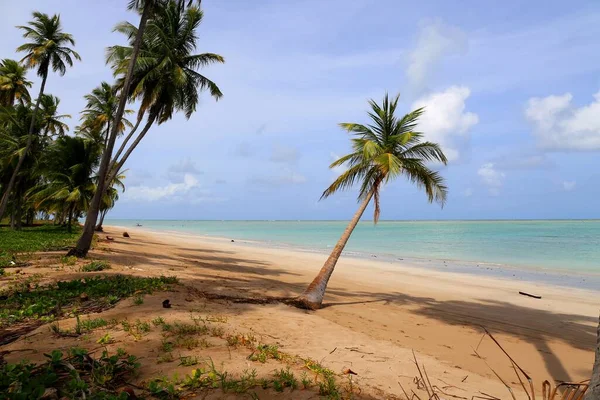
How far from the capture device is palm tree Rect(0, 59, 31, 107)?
1076 inches

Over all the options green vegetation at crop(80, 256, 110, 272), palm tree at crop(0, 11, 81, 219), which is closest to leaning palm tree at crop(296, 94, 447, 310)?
green vegetation at crop(80, 256, 110, 272)

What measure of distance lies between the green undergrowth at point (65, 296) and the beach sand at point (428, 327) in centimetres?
166

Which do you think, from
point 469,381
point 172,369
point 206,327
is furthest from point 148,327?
point 469,381

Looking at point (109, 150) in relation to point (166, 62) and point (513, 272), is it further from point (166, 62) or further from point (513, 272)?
point (513, 272)

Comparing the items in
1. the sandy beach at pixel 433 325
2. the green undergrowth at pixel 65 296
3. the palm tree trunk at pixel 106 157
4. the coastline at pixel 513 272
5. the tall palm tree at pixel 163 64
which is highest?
the tall palm tree at pixel 163 64

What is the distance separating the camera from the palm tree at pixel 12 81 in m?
27.3

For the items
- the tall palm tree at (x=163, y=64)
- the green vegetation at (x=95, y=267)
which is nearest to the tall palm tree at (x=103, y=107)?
the tall palm tree at (x=163, y=64)

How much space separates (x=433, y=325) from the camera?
28.5 feet

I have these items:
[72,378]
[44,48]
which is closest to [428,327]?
[72,378]

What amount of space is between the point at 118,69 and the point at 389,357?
16.8 m

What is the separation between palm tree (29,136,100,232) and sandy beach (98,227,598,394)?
16.1 m

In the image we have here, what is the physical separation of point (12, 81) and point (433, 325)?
3285 cm

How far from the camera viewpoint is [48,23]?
2150 centimetres

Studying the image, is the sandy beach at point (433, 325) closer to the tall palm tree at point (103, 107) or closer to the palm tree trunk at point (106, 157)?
the palm tree trunk at point (106, 157)
